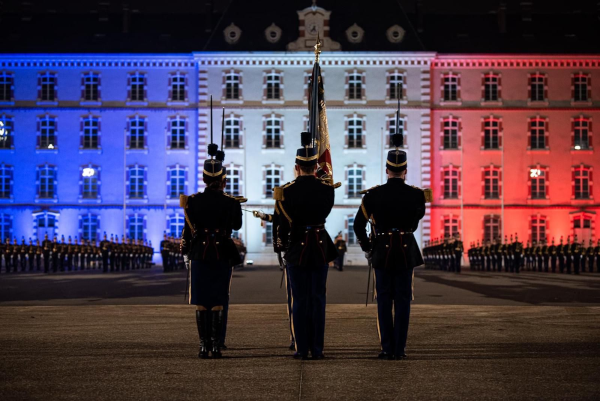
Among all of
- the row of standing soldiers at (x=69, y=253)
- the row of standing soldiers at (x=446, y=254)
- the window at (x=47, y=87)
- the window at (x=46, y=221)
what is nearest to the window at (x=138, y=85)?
the window at (x=47, y=87)

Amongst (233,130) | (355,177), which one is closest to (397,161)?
(355,177)

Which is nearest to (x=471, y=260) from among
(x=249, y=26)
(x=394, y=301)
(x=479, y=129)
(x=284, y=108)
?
(x=479, y=129)

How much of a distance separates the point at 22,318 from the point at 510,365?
316 inches

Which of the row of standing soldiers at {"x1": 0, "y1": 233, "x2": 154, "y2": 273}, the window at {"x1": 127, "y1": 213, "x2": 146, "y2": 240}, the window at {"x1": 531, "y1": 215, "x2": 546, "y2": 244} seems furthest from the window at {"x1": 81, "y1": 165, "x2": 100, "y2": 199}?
the window at {"x1": 531, "y1": 215, "x2": 546, "y2": 244}

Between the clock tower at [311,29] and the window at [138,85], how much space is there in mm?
8882

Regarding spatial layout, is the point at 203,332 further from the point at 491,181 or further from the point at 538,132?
the point at 538,132

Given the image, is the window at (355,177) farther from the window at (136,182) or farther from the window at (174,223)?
the window at (136,182)

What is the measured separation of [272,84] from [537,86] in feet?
51.3

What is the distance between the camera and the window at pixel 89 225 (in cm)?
5841

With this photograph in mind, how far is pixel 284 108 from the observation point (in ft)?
191

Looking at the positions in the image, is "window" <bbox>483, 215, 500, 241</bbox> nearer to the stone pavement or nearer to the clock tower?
the clock tower

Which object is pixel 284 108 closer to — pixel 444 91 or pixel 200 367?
pixel 444 91

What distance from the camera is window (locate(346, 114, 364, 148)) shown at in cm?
5825

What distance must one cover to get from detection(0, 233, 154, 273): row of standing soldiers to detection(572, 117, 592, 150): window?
2628 cm
